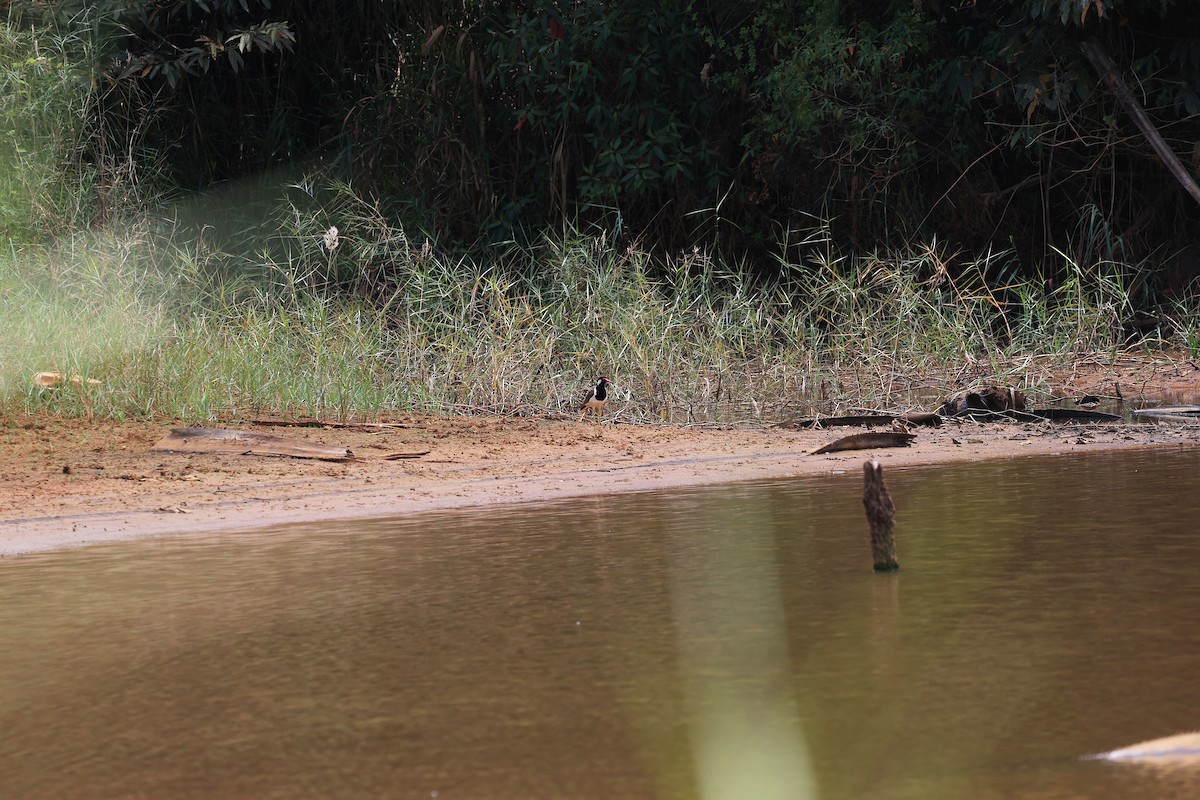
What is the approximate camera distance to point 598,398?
812 centimetres

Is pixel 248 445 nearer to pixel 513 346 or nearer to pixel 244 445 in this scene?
pixel 244 445

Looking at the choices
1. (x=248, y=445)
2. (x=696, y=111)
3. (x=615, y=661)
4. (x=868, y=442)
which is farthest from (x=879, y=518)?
(x=696, y=111)

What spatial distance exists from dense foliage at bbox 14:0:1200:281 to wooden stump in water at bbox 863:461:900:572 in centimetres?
807

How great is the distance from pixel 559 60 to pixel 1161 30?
17.7ft

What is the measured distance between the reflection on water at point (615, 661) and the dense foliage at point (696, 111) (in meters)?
7.67

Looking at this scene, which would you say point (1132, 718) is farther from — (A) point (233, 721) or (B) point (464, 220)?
(B) point (464, 220)

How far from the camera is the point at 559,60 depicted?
43.9ft

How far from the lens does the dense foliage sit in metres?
12.1

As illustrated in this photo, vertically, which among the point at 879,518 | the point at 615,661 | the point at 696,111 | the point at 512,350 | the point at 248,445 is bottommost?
the point at 615,661

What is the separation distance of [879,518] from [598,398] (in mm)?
4435

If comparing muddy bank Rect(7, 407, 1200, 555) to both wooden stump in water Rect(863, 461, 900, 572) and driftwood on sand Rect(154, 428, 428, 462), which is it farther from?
wooden stump in water Rect(863, 461, 900, 572)

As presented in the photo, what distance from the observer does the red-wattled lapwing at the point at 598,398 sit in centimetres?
810

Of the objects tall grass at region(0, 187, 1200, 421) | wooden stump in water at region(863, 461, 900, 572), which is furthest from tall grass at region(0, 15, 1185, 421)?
wooden stump in water at region(863, 461, 900, 572)

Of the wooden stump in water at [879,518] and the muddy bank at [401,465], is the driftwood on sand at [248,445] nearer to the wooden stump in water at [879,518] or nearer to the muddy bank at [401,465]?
the muddy bank at [401,465]
